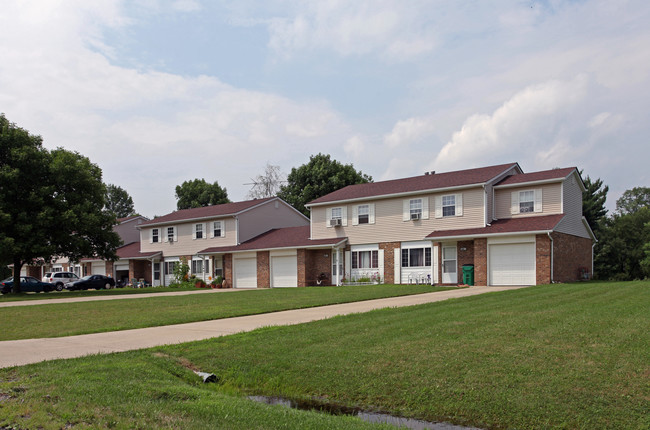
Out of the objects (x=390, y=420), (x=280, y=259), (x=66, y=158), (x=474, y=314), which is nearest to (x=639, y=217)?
(x=280, y=259)

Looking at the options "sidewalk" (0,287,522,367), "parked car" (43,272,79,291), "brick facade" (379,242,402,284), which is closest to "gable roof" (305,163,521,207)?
"brick facade" (379,242,402,284)

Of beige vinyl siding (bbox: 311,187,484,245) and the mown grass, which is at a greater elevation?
beige vinyl siding (bbox: 311,187,484,245)

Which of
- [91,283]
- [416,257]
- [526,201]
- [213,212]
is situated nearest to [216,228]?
[213,212]

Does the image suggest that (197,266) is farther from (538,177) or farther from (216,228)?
(538,177)

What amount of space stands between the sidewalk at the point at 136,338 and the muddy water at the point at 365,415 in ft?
12.4

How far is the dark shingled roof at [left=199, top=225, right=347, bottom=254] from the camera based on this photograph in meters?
34.5

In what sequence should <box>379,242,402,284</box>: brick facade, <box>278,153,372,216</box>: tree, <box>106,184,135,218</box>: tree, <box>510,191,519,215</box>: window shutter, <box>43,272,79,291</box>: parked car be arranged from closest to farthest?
<box>510,191,519,215</box>: window shutter
<box>379,242,402,284</box>: brick facade
<box>43,272,79,291</box>: parked car
<box>278,153,372,216</box>: tree
<box>106,184,135,218</box>: tree

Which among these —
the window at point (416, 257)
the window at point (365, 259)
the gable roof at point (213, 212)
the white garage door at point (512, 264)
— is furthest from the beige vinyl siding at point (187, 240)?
the white garage door at point (512, 264)

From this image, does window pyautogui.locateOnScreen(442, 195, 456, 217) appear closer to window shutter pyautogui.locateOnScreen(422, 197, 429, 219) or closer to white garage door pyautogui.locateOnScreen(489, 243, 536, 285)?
window shutter pyautogui.locateOnScreen(422, 197, 429, 219)

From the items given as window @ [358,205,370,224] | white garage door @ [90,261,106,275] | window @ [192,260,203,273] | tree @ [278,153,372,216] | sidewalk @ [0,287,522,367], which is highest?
tree @ [278,153,372,216]

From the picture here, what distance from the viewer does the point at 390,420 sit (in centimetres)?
717

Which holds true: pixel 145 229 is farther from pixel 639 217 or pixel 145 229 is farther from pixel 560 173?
pixel 639 217

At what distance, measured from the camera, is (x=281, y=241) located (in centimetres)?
3741

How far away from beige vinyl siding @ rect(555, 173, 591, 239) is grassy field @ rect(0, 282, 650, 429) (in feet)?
54.5
